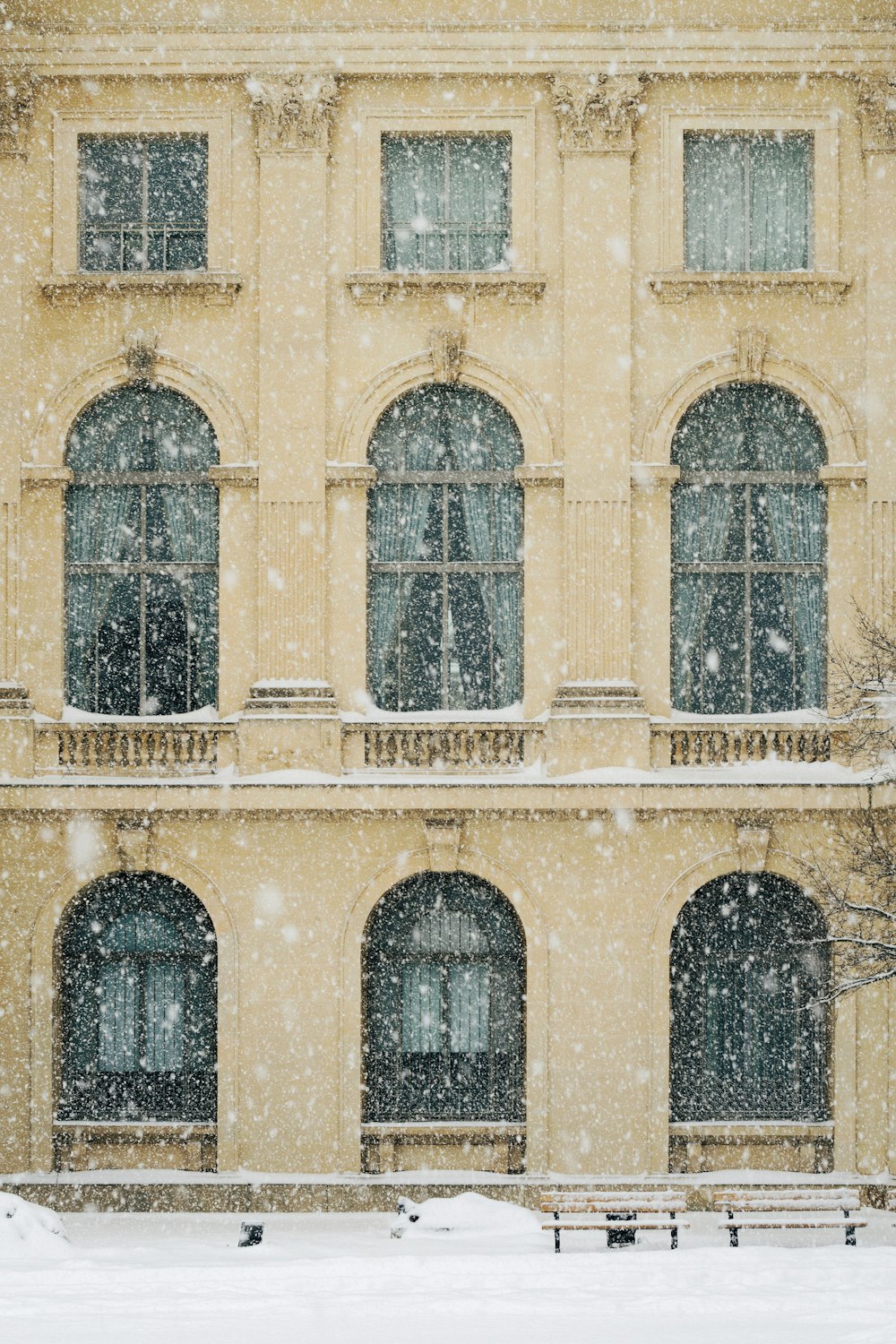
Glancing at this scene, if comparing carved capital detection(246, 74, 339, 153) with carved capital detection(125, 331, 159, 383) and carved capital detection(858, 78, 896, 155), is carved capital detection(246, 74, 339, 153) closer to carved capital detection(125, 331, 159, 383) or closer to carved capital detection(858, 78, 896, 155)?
carved capital detection(125, 331, 159, 383)

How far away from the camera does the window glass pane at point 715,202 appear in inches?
→ 1006

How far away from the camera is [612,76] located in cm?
2505

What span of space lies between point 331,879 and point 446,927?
168cm

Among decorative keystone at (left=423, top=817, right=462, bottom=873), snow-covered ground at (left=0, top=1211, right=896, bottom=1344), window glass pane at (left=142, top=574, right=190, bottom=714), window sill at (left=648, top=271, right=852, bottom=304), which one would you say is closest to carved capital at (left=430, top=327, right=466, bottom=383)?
window sill at (left=648, top=271, right=852, bottom=304)

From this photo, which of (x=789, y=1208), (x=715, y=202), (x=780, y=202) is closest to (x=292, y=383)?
(x=715, y=202)

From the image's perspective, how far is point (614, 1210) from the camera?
21.2m

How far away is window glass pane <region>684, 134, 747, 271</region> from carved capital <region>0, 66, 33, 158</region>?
8.56m

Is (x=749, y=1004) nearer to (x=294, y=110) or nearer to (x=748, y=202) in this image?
(x=748, y=202)

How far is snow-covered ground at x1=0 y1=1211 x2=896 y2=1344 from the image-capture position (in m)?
15.8

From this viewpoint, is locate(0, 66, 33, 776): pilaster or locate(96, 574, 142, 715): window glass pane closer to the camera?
locate(0, 66, 33, 776): pilaster

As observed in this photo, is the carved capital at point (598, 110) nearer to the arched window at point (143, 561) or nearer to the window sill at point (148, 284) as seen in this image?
the window sill at point (148, 284)

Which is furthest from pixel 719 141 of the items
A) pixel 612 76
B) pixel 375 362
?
pixel 375 362

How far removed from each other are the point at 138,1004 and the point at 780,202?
1338cm

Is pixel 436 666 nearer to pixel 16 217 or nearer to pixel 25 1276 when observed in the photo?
pixel 16 217
